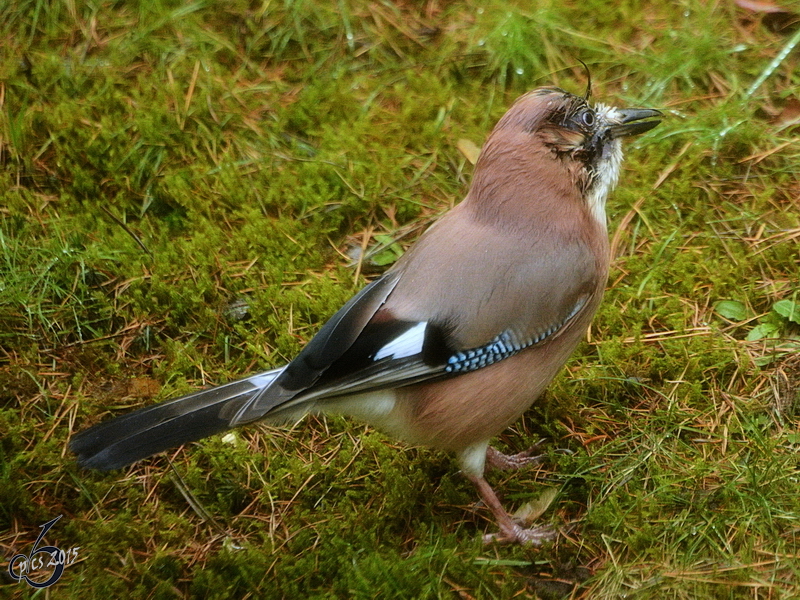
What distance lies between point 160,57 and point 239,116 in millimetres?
711

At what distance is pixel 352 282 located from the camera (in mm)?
4230

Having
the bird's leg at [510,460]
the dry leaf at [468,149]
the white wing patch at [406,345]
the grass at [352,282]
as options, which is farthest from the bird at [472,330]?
the dry leaf at [468,149]

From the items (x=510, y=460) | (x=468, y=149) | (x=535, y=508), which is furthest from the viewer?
(x=468, y=149)

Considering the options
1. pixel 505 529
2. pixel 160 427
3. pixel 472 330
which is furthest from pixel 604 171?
pixel 160 427

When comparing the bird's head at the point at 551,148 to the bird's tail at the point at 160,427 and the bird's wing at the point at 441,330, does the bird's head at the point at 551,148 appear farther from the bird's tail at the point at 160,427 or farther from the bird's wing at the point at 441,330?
the bird's tail at the point at 160,427

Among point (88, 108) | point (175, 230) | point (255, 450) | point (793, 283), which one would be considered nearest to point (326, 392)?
Result: point (255, 450)

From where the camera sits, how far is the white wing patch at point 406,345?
10.3 ft

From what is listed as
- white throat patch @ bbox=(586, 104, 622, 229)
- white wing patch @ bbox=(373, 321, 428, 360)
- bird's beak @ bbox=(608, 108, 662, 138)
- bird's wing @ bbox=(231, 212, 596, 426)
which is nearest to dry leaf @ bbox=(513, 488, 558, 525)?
bird's wing @ bbox=(231, 212, 596, 426)

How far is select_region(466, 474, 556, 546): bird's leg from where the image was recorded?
3.31m

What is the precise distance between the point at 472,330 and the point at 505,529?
2.75 feet

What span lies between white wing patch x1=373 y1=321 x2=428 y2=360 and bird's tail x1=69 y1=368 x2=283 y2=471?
1.43 feet

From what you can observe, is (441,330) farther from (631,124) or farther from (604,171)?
(631,124)

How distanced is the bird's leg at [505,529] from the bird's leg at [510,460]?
0.18m

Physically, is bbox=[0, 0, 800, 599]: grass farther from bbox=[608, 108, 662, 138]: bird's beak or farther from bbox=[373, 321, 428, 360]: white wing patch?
bbox=[608, 108, 662, 138]: bird's beak
